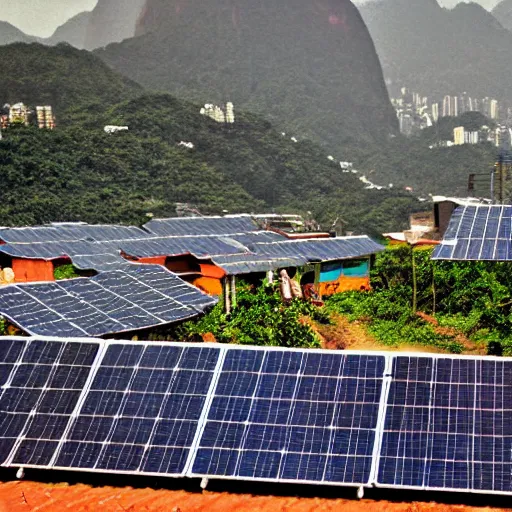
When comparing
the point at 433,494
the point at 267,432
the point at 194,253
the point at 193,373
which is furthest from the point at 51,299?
the point at 194,253

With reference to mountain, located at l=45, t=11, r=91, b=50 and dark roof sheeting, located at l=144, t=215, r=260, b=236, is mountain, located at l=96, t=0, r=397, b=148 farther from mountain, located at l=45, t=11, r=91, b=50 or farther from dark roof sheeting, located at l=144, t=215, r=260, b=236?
dark roof sheeting, located at l=144, t=215, r=260, b=236

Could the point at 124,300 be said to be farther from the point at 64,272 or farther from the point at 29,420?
the point at 64,272

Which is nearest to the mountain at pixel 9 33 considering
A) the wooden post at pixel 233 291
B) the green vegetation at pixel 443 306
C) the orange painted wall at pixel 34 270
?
the orange painted wall at pixel 34 270

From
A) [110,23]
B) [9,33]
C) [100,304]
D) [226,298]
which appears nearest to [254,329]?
[100,304]

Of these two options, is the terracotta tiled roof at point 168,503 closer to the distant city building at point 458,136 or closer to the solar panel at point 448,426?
the solar panel at point 448,426

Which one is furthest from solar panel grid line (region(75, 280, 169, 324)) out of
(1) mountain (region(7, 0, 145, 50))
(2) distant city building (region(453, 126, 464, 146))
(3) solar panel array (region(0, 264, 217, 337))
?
(1) mountain (region(7, 0, 145, 50))

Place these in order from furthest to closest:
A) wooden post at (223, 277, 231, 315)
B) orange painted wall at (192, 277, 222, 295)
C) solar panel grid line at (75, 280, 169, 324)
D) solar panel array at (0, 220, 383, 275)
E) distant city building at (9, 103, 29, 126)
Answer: distant city building at (9, 103, 29, 126) → orange painted wall at (192, 277, 222, 295) → solar panel array at (0, 220, 383, 275) → wooden post at (223, 277, 231, 315) → solar panel grid line at (75, 280, 169, 324)
